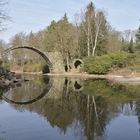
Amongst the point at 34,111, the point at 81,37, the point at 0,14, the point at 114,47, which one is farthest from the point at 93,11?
the point at 34,111

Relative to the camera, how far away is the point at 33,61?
3009 inches

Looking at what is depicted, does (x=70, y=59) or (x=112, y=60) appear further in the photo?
(x=70, y=59)

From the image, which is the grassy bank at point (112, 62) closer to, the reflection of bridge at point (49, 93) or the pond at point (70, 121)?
the reflection of bridge at point (49, 93)

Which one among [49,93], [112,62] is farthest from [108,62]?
[49,93]

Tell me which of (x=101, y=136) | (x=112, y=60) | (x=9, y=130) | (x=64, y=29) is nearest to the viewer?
(x=101, y=136)

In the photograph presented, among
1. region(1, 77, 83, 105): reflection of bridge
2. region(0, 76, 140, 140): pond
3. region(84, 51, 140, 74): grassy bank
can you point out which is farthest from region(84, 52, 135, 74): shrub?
region(0, 76, 140, 140): pond

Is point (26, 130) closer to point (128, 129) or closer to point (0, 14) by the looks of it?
point (128, 129)

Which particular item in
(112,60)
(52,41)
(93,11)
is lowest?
(112,60)

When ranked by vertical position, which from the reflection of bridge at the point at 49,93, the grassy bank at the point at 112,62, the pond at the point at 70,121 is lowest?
the pond at the point at 70,121

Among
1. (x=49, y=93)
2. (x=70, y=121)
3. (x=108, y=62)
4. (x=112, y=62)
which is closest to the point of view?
(x=70, y=121)

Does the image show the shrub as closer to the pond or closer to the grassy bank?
the grassy bank

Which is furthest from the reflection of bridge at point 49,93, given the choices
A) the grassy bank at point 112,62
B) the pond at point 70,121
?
the grassy bank at point 112,62

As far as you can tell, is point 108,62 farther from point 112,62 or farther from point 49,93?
point 49,93

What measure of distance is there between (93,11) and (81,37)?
5.42 metres
